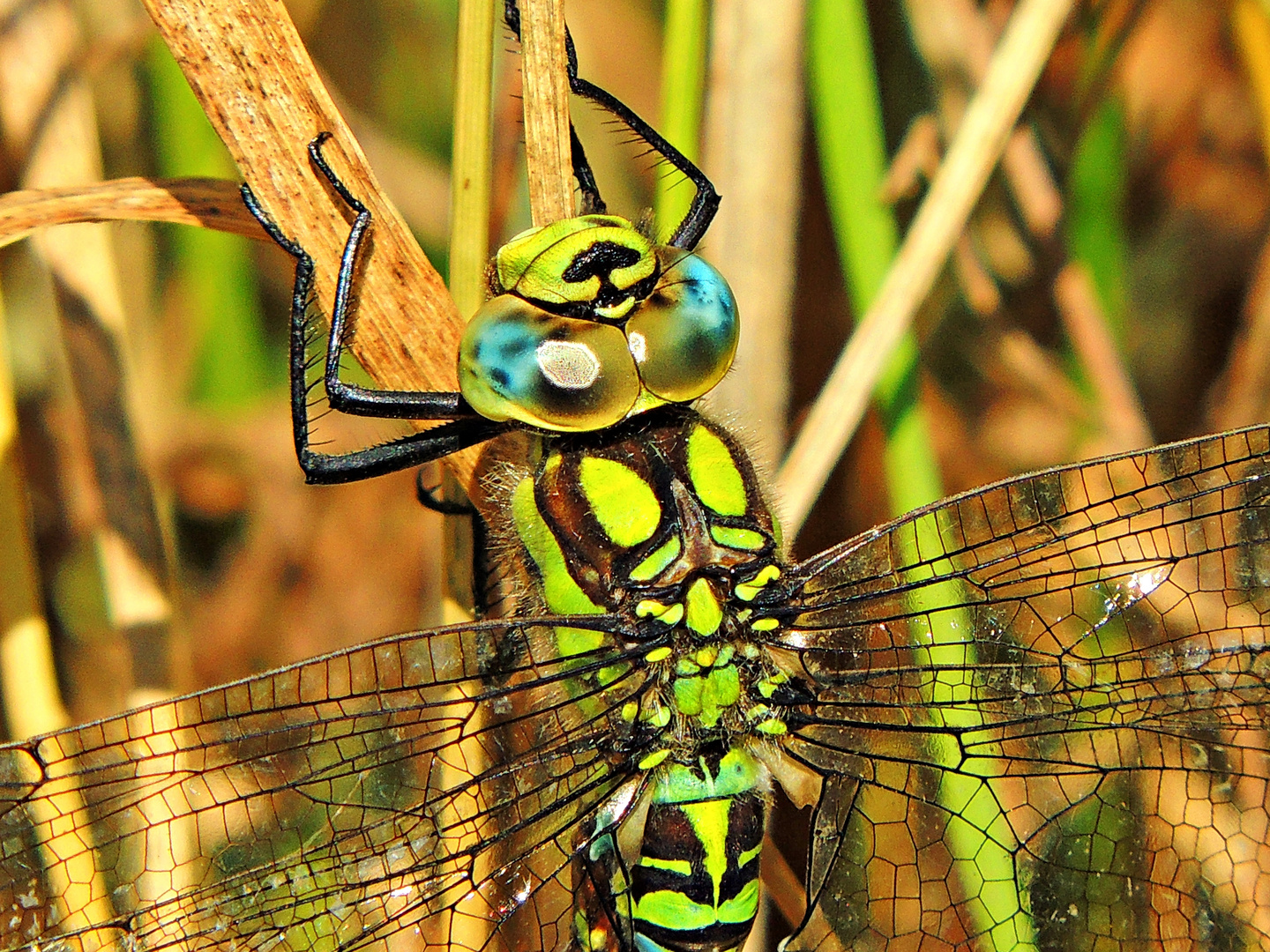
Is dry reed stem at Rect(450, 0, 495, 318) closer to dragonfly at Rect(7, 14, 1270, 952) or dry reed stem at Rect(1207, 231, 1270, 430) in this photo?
dragonfly at Rect(7, 14, 1270, 952)

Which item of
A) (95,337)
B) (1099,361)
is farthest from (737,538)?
(1099,361)

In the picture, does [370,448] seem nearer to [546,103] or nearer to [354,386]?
[354,386]

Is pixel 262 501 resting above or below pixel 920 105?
below

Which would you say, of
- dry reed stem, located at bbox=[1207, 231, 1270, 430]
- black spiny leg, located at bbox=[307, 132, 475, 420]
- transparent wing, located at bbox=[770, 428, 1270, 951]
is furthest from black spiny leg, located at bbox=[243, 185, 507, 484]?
dry reed stem, located at bbox=[1207, 231, 1270, 430]

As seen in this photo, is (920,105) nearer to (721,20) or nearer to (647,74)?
(721,20)

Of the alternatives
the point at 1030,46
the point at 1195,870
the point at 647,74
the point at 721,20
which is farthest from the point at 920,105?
the point at 1195,870

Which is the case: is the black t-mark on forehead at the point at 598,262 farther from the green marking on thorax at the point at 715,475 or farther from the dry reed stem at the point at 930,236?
the dry reed stem at the point at 930,236
